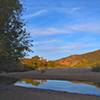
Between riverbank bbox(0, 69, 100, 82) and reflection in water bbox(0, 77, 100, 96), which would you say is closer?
reflection in water bbox(0, 77, 100, 96)

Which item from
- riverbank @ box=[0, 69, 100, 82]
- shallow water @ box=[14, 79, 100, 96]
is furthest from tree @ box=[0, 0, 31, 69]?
riverbank @ box=[0, 69, 100, 82]

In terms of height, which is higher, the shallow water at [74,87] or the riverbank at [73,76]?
the riverbank at [73,76]

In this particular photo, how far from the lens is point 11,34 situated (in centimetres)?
2839

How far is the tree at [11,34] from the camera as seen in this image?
25.9m

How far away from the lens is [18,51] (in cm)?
2875

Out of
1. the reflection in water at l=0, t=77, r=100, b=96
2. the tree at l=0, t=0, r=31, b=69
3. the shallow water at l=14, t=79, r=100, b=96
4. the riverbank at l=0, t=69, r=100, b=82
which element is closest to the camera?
the tree at l=0, t=0, r=31, b=69

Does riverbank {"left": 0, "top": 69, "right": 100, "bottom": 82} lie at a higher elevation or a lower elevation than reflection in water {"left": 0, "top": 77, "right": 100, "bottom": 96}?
higher

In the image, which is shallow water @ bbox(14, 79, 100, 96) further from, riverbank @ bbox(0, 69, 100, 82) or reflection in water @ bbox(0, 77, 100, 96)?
riverbank @ bbox(0, 69, 100, 82)

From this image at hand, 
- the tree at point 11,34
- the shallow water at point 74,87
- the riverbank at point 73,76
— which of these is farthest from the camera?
the riverbank at point 73,76

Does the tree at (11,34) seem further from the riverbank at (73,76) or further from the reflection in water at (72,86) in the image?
the riverbank at (73,76)

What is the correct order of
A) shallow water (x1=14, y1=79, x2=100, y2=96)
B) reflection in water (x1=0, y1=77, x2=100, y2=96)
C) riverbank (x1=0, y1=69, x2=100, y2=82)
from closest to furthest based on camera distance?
shallow water (x1=14, y1=79, x2=100, y2=96) → reflection in water (x1=0, y1=77, x2=100, y2=96) → riverbank (x1=0, y1=69, x2=100, y2=82)

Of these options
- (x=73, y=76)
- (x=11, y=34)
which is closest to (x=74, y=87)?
(x=11, y=34)

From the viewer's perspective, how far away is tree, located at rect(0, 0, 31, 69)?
25859 millimetres

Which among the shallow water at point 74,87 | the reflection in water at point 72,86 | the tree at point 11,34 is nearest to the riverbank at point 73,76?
the reflection in water at point 72,86
